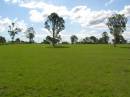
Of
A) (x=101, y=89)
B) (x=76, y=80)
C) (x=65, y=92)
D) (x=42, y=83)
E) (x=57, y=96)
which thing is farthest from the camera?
(x=76, y=80)

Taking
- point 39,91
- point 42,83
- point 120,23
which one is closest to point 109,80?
point 42,83

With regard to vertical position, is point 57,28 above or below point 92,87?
above

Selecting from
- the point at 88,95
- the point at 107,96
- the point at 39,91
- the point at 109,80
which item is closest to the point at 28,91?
the point at 39,91

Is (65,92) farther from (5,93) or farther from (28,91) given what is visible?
(5,93)

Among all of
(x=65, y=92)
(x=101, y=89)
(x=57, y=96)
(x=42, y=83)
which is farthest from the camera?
(x=42, y=83)

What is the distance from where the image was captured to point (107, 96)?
13344 millimetres

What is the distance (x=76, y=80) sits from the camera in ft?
60.3

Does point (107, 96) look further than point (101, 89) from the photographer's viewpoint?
No

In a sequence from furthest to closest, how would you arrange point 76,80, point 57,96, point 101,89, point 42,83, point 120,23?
point 120,23
point 76,80
point 42,83
point 101,89
point 57,96

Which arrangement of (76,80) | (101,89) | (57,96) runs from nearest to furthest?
(57,96) < (101,89) < (76,80)

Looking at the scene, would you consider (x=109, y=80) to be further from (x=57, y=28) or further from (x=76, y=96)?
(x=57, y=28)

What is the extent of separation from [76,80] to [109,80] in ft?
7.39

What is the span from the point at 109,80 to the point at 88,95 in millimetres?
5299

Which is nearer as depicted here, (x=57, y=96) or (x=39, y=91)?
(x=57, y=96)
